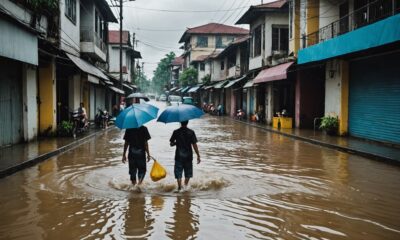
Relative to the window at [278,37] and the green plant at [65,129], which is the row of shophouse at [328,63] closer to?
the window at [278,37]

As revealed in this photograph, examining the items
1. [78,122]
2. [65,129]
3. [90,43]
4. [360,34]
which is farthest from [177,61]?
[360,34]

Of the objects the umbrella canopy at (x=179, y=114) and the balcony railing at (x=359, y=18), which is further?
the balcony railing at (x=359, y=18)

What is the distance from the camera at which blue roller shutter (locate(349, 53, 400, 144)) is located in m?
16.4

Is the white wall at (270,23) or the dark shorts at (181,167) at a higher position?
the white wall at (270,23)

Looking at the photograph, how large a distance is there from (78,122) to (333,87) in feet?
42.0

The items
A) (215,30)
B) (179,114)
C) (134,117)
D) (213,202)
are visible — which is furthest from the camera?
(215,30)

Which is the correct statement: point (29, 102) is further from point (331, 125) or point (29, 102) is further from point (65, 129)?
point (331, 125)

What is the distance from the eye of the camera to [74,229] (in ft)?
19.7

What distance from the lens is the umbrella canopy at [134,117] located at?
8.25 m

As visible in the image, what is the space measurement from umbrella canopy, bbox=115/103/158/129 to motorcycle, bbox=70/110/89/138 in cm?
1153

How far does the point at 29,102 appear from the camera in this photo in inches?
663

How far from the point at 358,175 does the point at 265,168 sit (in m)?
2.41

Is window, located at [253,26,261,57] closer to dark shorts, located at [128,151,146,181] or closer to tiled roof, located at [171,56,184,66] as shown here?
dark shorts, located at [128,151,146,181]

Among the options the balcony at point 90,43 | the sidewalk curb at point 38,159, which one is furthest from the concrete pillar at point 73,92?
the sidewalk curb at point 38,159
